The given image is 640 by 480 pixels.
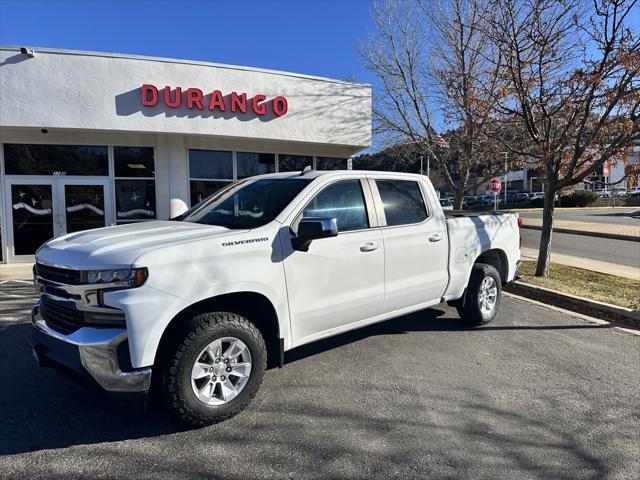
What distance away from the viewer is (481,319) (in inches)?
228

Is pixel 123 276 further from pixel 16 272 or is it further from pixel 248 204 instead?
pixel 16 272

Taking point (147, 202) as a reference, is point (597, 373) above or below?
below

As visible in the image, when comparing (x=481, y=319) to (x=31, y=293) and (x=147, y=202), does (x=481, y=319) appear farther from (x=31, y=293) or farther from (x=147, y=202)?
(x=147, y=202)

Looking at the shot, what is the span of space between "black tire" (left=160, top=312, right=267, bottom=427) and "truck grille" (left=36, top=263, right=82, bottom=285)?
79 centimetres

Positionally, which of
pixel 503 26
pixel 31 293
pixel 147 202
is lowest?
pixel 31 293

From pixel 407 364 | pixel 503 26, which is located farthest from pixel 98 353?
pixel 503 26

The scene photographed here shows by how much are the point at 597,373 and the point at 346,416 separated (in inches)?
107

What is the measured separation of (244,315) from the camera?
3717 mm

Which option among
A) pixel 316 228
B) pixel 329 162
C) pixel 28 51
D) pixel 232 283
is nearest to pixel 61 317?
pixel 232 283

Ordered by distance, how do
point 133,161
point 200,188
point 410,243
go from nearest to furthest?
point 410,243, point 133,161, point 200,188

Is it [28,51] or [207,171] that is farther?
[207,171]

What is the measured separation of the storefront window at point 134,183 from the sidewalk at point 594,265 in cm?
1036

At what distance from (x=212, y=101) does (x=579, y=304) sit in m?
9.49

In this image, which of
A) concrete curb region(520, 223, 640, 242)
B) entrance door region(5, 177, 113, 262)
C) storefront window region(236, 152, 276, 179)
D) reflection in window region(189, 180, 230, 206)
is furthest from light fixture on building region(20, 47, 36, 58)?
concrete curb region(520, 223, 640, 242)
